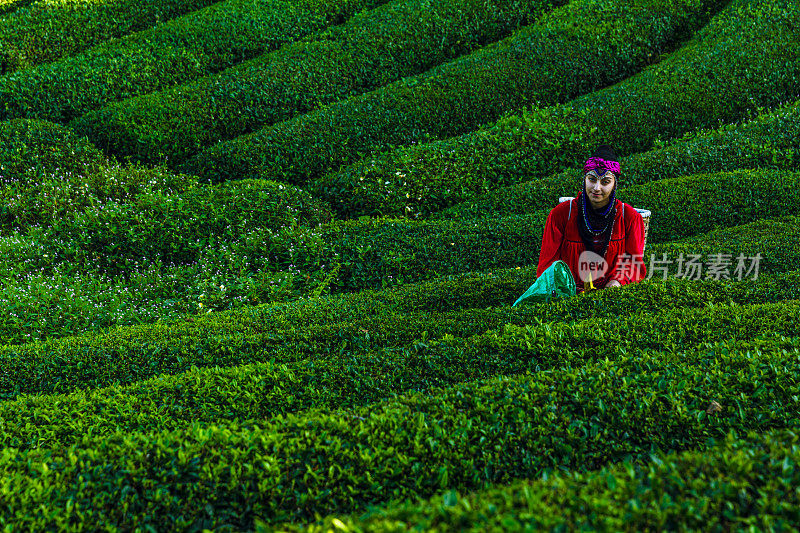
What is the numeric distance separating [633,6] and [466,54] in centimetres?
477

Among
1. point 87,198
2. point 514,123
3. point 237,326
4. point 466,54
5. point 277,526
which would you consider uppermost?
point 466,54

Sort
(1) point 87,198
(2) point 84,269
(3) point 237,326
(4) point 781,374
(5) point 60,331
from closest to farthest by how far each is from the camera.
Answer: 1. (4) point 781,374
2. (3) point 237,326
3. (5) point 60,331
4. (2) point 84,269
5. (1) point 87,198

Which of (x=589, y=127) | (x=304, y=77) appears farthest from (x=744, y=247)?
(x=304, y=77)

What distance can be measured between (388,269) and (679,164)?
254 inches

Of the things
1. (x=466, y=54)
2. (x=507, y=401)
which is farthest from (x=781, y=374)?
(x=466, y=54)

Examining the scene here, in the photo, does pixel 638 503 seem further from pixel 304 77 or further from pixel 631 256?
pixel 304 77

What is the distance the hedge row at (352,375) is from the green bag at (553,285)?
73 cm

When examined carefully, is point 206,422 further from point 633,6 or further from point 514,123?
point 633,6

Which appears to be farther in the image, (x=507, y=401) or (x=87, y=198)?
(x=87, y=198)

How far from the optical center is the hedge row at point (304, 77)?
14562 millimetres

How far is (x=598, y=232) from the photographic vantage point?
6.71 meters

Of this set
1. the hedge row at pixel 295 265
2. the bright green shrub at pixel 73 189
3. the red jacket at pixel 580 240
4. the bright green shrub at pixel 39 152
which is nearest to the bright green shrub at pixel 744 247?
the hedge row at pixel 295 265

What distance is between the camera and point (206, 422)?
5.17m

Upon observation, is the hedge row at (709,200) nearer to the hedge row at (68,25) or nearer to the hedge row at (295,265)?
the hedge row at (295,265)
